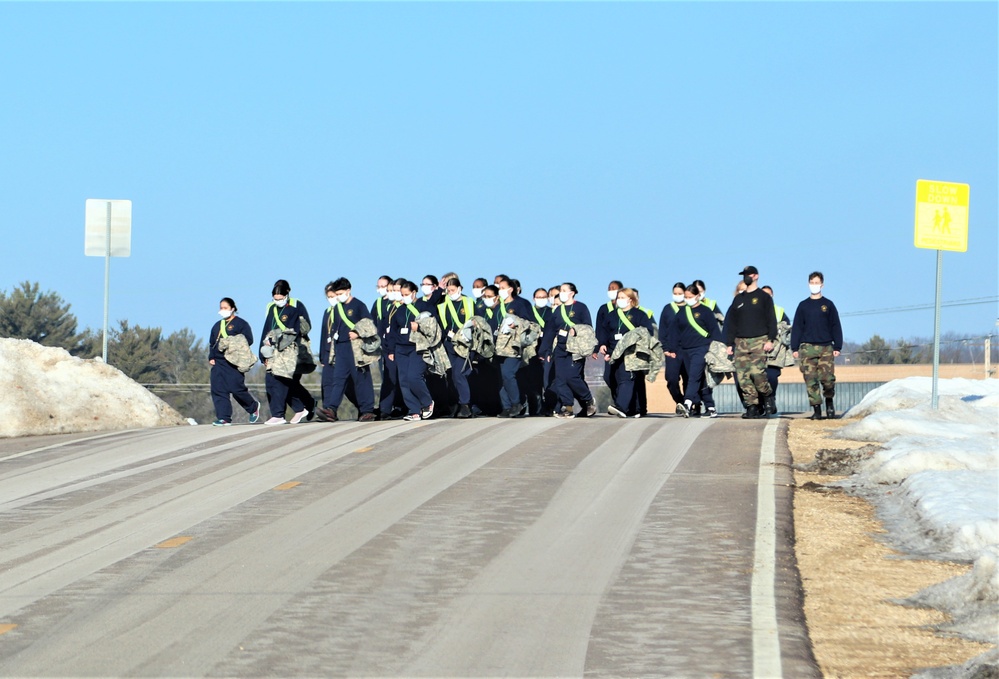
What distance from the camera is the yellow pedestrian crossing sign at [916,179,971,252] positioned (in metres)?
17.8

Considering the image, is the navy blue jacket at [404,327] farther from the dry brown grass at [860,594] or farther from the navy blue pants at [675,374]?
the dry brown grass at [860,594]

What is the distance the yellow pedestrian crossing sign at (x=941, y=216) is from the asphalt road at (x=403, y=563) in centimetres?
384

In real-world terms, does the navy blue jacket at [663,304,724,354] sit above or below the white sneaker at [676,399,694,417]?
above

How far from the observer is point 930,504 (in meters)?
11.7

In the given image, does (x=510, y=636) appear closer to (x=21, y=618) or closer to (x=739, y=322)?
(x=21, y=618)

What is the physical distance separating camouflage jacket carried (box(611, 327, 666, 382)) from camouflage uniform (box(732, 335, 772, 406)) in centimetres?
201

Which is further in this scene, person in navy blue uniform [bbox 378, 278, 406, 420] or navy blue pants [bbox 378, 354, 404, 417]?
navy blue pants [bbox 378, 354, 404, 417]

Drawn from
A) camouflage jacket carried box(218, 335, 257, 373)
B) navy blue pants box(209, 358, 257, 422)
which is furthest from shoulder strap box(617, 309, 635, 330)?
navy blue pants box(209, 358, 257, 422)

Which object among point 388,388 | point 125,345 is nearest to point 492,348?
point 388,388

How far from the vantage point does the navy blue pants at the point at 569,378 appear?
74.8ft

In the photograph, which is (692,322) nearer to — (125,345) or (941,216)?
(941,216)

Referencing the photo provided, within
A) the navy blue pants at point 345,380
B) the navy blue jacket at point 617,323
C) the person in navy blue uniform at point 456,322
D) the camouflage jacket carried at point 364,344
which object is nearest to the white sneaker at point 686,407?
the navy blue jacket at point 617,323

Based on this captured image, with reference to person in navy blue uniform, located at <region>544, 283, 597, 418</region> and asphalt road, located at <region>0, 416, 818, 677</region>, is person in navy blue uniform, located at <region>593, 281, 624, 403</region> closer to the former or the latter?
person in navy blue uniform, located at <region>544, 283, 597, 418</region>

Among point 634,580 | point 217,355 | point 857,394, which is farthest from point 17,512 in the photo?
point 857,394
